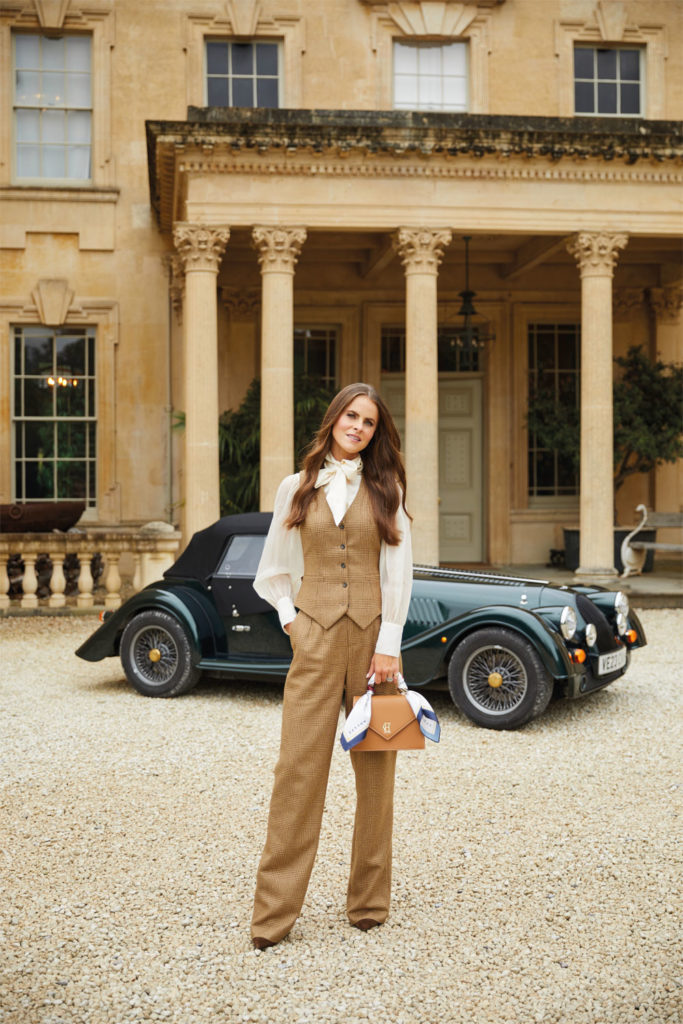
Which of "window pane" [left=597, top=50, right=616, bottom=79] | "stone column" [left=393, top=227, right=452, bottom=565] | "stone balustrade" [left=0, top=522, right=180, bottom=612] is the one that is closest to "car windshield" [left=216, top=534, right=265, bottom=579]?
"stone balustrade" [left=0, top=522, right=180, bottom=612]

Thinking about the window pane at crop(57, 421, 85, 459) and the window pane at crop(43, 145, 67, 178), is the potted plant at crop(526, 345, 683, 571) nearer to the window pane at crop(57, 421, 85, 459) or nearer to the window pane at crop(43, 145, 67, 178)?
the window pane at crop(57, 421, 85, 459)

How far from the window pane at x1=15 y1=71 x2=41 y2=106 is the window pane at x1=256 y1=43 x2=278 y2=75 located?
10.8 ft

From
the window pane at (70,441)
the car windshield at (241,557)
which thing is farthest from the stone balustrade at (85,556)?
the window pane at (70,441)

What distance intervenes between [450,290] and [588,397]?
13.3ft

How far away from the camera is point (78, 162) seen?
51.4ft

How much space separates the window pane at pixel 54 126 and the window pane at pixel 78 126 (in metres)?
0.07

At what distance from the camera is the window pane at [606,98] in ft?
52.5

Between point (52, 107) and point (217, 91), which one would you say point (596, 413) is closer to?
point (217, 91)

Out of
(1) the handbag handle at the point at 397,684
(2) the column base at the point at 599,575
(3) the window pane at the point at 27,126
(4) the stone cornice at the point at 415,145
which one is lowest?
(2) the column base at the point at 599,575

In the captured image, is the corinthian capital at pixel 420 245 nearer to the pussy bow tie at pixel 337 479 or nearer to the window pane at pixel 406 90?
the window pane at pixel 406 90

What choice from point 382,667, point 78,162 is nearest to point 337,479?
point 382,667

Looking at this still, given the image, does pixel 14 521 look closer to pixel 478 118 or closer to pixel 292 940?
pixel 478 118

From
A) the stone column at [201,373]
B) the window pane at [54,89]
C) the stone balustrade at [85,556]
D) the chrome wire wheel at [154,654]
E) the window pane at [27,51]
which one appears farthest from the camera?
the window pane at [54,89]

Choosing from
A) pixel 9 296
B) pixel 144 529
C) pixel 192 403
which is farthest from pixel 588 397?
pixel 9 296
